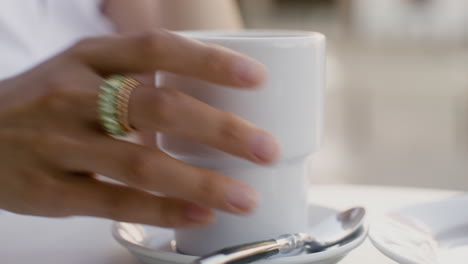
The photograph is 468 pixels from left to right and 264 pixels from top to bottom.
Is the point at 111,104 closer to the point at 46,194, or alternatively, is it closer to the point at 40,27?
the point at 46,194

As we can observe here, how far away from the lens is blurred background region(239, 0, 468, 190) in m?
2.30

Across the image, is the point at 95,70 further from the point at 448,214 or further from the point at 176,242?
the point at 448,214

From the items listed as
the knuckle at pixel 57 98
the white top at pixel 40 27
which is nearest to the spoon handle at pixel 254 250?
the knuckle at pixel 57 98

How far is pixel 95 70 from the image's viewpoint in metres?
0.37

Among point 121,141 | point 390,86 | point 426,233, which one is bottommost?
point 390,86

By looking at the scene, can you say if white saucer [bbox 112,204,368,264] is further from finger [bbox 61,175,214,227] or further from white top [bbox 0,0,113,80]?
white top [bbox 0,0,113,80]

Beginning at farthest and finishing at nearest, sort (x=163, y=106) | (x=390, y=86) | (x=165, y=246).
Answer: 1. (x=390, y=86)
2. (x=165, y=246)
3. (x=163, y=106)

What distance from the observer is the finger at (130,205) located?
1.20 ft

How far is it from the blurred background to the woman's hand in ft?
2.15

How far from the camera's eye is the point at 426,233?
44cm

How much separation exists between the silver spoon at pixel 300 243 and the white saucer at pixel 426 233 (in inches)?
0.7

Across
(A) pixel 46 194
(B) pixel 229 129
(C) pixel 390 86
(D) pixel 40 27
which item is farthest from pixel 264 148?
(C) pixel 390 86

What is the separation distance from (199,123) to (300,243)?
10cm

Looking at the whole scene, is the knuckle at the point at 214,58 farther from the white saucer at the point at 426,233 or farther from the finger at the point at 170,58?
the white saucer at the point at 426,233
